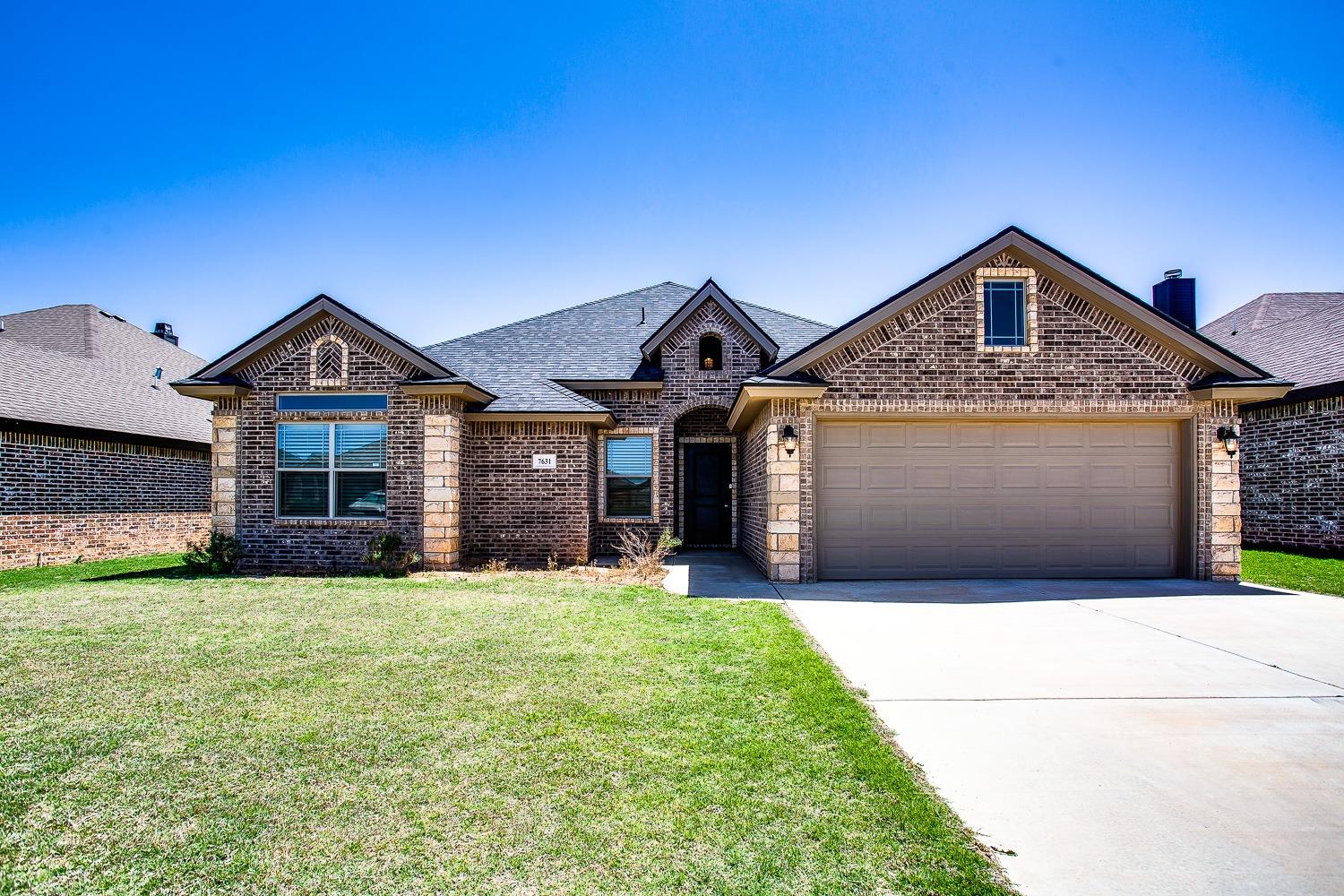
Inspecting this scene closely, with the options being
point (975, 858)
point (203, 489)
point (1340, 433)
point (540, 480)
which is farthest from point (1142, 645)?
point (203, 489)

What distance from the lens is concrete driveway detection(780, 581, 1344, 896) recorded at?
3.08 m

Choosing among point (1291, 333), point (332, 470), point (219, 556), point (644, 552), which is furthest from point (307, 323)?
point (1291, 333)

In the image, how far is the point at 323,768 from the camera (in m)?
3.84

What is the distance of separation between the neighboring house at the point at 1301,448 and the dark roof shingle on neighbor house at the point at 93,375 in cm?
2387

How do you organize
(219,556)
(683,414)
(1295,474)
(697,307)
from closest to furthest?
(219,556)
(1295,474)
(697,307)
(683,414)

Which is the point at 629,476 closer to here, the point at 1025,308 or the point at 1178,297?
the point at 1025,308

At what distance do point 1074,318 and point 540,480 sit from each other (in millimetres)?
9600

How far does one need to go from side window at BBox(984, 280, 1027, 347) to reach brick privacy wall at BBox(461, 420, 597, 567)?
24.1 ft

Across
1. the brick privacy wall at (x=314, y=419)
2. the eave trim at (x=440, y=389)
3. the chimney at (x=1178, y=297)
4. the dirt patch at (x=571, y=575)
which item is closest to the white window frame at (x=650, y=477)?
the dirt patch at (x=571, y=575)

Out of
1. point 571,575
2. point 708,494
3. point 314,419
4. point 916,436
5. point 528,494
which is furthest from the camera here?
point 708,494

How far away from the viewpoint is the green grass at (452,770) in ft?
9.50

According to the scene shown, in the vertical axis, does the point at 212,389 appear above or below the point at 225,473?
above

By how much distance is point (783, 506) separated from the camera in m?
11.0

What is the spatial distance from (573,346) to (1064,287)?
10669mm
